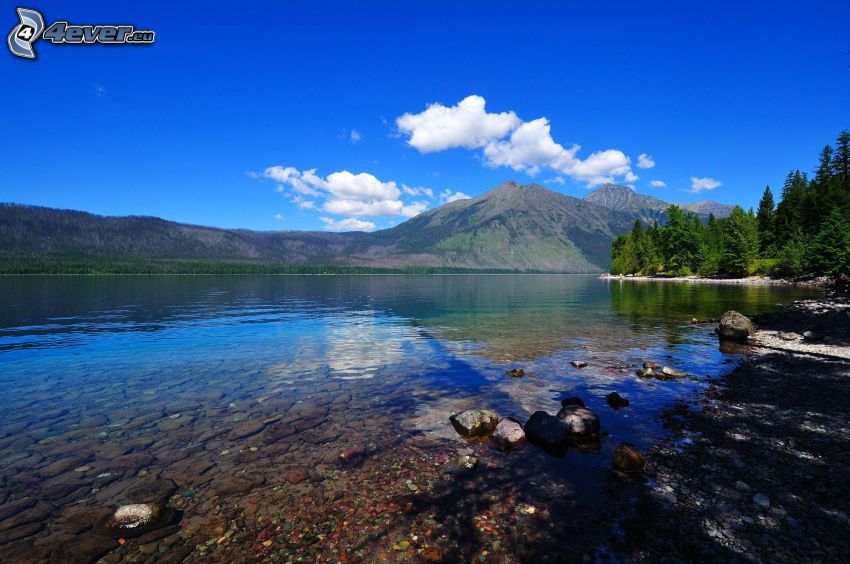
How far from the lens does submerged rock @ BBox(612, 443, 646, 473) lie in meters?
12.6

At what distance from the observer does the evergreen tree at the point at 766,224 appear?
442 feet

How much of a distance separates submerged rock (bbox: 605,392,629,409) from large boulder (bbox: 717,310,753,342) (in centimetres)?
2250

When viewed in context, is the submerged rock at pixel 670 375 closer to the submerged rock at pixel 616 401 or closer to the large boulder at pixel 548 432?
the submerged rock at pixel 616 401

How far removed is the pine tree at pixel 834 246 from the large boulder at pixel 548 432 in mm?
96582

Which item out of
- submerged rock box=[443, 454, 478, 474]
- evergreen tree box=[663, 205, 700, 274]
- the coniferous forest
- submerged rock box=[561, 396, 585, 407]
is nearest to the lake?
submerged rock box=[443, 454, 478, 474]

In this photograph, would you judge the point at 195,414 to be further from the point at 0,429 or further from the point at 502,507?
the point at 502,507

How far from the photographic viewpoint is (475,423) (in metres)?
15.9

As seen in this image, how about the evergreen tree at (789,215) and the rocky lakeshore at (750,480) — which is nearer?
the rocky lakeshore at (750,480)

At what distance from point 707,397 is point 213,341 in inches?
1550

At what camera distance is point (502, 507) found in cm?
1091

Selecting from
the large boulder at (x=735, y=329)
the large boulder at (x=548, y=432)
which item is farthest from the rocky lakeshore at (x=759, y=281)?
the large boulder at (x=548, y=432)

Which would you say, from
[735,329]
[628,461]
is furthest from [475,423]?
[735,329]

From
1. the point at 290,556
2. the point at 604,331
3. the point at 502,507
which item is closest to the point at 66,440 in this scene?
the point at 290,556

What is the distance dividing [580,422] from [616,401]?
5.02m
